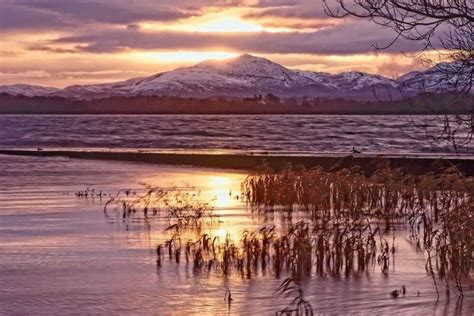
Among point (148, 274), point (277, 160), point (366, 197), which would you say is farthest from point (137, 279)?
point (277, 160)

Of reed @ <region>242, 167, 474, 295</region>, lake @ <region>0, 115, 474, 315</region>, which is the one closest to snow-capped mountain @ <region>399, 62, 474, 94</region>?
lake @ <region>0, 115, 474, 315</region>

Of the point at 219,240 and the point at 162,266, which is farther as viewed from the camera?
the point at 219,240

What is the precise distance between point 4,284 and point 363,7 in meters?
9.20

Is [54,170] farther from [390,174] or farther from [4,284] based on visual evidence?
[4,284]

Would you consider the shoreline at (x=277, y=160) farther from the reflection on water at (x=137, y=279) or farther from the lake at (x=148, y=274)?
the reflection on water at (x=137, y=279)

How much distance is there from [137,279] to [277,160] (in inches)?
1595

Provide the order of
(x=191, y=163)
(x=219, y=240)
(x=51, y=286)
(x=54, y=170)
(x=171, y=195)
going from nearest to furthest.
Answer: (x=51, y=286), (x=219, y=240), (x=171, y=195), (x=54, y=170), (x=191, y=163)

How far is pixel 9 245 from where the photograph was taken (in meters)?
21.1

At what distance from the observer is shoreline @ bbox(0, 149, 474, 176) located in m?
48.1

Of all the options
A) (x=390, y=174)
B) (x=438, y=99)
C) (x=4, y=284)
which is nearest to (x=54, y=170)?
(x=390, y=174)

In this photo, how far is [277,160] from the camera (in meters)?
57.2

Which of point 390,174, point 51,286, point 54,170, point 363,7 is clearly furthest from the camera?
point 54,170

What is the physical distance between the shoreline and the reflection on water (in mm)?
21335

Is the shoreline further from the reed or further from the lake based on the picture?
the lake
